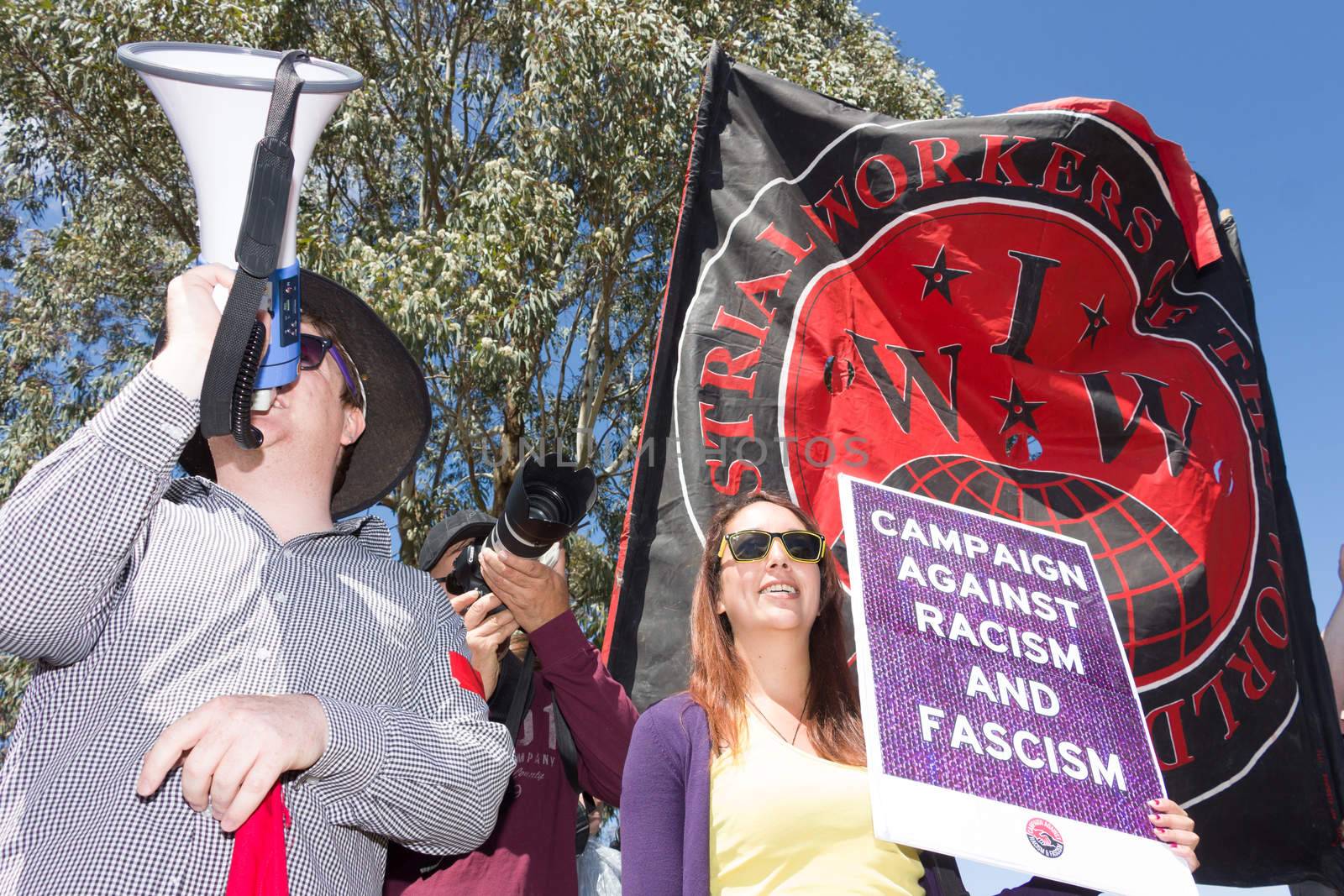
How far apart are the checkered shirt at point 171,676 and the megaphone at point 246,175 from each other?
92mm

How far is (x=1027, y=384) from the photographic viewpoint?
3393mm

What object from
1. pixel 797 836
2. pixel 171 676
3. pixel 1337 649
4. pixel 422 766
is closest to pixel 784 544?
pixel 797 836

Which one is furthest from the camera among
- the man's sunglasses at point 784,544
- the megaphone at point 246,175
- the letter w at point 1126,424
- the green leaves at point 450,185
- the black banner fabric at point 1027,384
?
the green leaves at point 450,185

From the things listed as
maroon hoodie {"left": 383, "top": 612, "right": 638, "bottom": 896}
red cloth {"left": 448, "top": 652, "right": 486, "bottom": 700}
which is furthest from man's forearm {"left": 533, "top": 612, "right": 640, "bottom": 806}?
red cloth {"left": 448, "top": 652, "right": 486, "bottom": 700}

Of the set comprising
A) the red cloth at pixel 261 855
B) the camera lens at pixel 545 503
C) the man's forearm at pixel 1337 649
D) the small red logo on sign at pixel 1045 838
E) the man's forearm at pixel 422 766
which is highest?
the man's forearm at pixel 1337 649

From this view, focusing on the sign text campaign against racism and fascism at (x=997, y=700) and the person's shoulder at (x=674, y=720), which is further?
the person's shoulder at (x=674, y=720)

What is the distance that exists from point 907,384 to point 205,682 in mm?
2458

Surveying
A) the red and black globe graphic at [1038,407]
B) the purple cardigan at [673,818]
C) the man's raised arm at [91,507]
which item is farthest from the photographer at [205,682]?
the red and black globe graphic at [1038,407]

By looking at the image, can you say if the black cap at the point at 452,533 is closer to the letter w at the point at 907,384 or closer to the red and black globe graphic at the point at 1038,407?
the red and black globe graphic at the point at 1038,407

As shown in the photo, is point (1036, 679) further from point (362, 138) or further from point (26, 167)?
point (26, 167)

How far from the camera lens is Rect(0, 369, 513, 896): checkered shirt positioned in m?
1.14

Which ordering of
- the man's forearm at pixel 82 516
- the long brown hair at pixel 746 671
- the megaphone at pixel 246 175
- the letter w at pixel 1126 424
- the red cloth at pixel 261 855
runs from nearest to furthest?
the red cloth at pixel 261 855, the man's forearm at pixel 82 516, the megaphone at pixel 246 175, the long brown hair at pixel 746 671, the letter w at pixel 1126 424

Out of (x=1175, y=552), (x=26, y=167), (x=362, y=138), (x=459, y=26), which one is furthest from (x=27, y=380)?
(x=1175, y=552)

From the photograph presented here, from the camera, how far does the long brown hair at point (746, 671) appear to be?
186 centimetres
